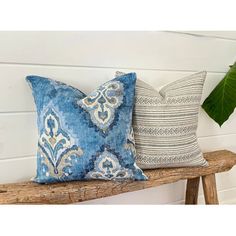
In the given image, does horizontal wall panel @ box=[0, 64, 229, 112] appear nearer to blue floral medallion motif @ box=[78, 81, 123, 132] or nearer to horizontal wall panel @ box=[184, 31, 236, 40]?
blue floral medallion motif @ box=[78, 81, 123, 132]

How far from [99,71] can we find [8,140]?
43 cm

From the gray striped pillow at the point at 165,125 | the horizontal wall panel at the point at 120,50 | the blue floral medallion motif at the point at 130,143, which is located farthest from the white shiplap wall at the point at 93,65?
the blue floral medallion motif at the point at 130,143

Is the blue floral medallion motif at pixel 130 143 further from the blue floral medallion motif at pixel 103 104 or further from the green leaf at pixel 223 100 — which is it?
the green leaf at pixel 223 100

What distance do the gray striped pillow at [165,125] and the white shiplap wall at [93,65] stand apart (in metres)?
0.13

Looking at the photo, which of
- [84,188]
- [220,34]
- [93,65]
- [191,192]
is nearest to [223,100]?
[220,34]

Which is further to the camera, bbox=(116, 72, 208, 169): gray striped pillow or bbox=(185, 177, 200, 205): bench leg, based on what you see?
bbox=(185, 177, 200, 205): bench leg

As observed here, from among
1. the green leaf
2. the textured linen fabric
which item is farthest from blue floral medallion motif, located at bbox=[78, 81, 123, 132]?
the green leaf

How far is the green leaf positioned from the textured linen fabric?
1.72ft

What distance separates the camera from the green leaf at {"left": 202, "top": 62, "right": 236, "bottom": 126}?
1222mm
